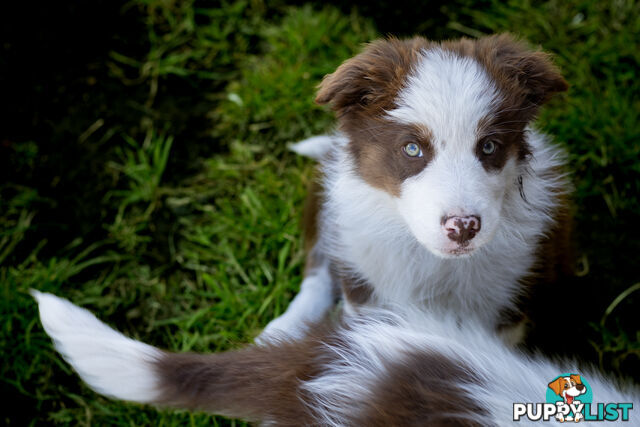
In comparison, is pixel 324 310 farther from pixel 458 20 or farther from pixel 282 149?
pixel 458 20

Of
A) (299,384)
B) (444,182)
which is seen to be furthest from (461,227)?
(299,384)

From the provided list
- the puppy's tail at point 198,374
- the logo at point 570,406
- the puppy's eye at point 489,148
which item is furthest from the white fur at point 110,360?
the puppy's eye at point 489,148

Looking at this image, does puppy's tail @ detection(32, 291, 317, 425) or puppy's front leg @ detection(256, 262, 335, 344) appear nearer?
puppy's tail @ detection(32, 291, 317, 425)

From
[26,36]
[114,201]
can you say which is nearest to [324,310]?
[114,201]

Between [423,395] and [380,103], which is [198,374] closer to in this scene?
[423,395]

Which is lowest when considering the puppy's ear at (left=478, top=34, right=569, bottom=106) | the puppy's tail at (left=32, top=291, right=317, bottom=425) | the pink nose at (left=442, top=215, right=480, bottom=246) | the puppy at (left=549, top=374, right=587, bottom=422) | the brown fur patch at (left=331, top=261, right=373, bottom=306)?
the brown fur patch at (left=331, top=261, right=373, bottom=306)

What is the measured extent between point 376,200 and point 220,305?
3.67ft

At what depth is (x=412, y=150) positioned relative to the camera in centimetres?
198

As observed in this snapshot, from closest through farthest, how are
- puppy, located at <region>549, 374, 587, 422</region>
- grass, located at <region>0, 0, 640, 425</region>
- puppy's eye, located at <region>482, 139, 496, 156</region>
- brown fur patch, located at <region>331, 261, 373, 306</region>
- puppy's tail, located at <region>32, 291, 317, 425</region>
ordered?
puppy, located at <region>549, 374, 587, 422</region>, puppy's tail, located at <region>32, 291, 317, 425</region>, puppy's eye, located at <region>482, 139, 496, 156</region>, brown fur patch, located at <region>331, 261, 373, 306</region>, grass, located at <region>0, 0, 640, 425</region>

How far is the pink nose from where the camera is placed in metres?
1.81

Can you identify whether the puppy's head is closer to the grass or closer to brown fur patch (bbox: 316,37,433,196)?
brown fur patch (bbox: 316,37,433,196)

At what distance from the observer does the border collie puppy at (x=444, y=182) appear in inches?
74.6

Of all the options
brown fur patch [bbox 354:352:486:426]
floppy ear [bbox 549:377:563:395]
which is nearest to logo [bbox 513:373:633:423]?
floppy ear [bbox 549:377:563:395]

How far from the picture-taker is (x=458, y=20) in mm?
3758
